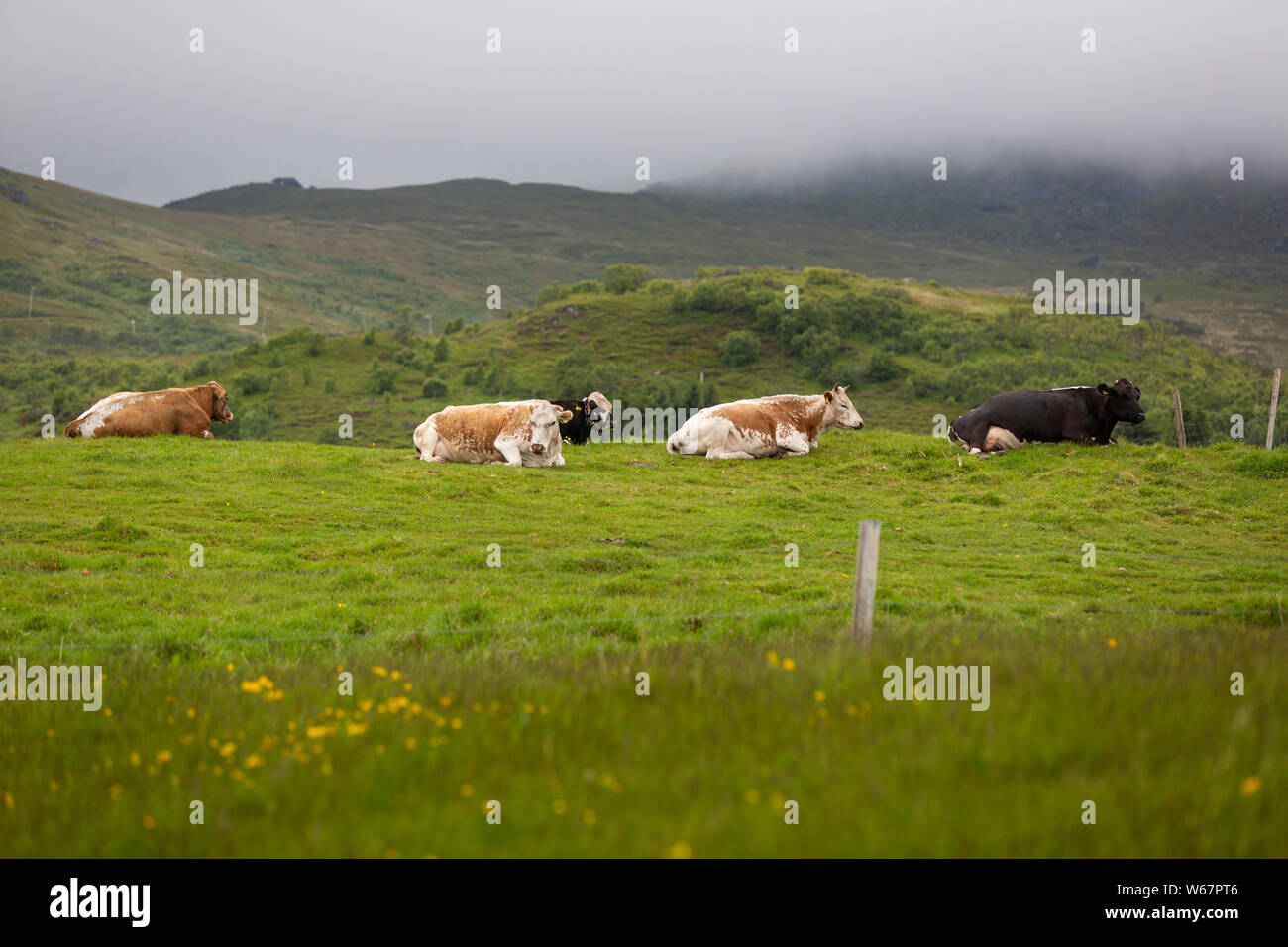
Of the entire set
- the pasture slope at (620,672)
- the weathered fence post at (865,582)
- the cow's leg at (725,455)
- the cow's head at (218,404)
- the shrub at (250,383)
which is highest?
the shrub at (250,383)

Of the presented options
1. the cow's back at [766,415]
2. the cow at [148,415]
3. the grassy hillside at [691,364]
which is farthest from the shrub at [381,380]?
the cow's back at [766,415]

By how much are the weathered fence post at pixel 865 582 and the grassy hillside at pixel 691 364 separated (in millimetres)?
68584

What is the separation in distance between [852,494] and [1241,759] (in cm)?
1461

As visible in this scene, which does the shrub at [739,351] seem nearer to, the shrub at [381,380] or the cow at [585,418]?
the shrub at [381,380]

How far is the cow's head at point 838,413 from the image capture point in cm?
2438

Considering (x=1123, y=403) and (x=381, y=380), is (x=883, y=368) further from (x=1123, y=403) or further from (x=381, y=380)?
(x=1123, y=403)

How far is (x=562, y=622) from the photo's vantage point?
349 inches

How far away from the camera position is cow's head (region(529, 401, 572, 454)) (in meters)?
21.4

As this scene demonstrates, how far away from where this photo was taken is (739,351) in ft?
326

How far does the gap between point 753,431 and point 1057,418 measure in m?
6.93

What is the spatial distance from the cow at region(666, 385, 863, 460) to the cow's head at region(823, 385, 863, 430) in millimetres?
158

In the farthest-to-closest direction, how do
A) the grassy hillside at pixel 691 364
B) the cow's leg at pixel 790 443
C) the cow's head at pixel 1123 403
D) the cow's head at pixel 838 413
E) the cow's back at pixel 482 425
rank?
the grassy hillside at pixel 691 364 → the cow's head at pixel 838 413 → the cow's leg at pixel 790 443 → the cow's head at pixel 1123 403 → the cow's back at pixel 482 425

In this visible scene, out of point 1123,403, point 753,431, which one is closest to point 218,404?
point 753,431
